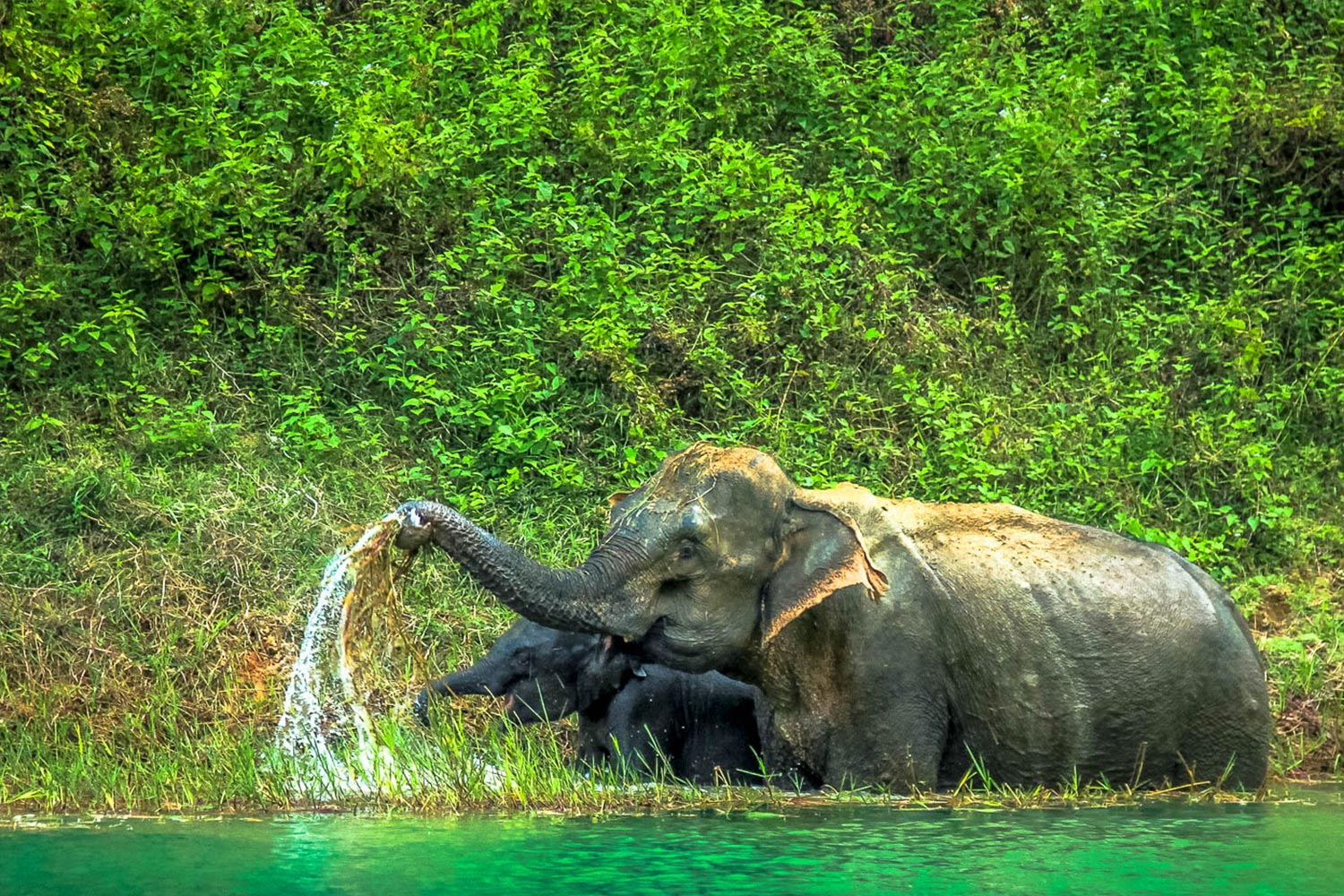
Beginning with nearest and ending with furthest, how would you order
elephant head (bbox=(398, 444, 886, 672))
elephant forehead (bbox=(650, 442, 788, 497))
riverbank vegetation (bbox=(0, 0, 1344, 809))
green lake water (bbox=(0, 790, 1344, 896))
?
green lake water (bbox=(0, 790, 1344, 896)), elephant head (bbox=(398, 444, 886, 672)), elephant forehead (bbox=(650, 442, 788, 497)), riverbank vegetation (bbox=(0, 0, 1344, 809))

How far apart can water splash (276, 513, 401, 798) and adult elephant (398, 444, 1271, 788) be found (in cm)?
44

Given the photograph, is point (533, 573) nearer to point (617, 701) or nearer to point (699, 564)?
point (699, 564)

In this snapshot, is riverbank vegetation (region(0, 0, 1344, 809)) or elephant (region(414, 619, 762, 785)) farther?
riverbank vegetation (region(0, 0, 1344, 809))

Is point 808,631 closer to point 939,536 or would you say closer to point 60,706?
point 939,536

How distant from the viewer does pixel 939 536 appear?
952 centimetres

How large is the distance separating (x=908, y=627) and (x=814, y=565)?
0.56 meters

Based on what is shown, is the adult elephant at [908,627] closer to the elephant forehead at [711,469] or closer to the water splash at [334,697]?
the elephant forehead at [711,469]

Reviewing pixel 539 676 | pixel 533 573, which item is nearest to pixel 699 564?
pixel 533 573

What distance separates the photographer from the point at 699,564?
8.98 meters

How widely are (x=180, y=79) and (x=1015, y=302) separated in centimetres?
656

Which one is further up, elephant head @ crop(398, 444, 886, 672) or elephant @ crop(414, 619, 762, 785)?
elephant head @ crop(398, 444, 886, 672)

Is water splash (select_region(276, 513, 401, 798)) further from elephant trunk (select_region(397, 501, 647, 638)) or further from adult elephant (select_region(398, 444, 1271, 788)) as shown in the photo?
adult elephant (select_region(398, 444, 1271, 788))

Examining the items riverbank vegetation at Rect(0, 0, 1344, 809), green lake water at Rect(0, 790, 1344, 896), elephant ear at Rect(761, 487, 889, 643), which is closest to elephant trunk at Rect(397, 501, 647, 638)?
elephant ear at Rect(761, 487, 889, 643)

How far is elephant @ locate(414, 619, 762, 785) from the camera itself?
9664mm
